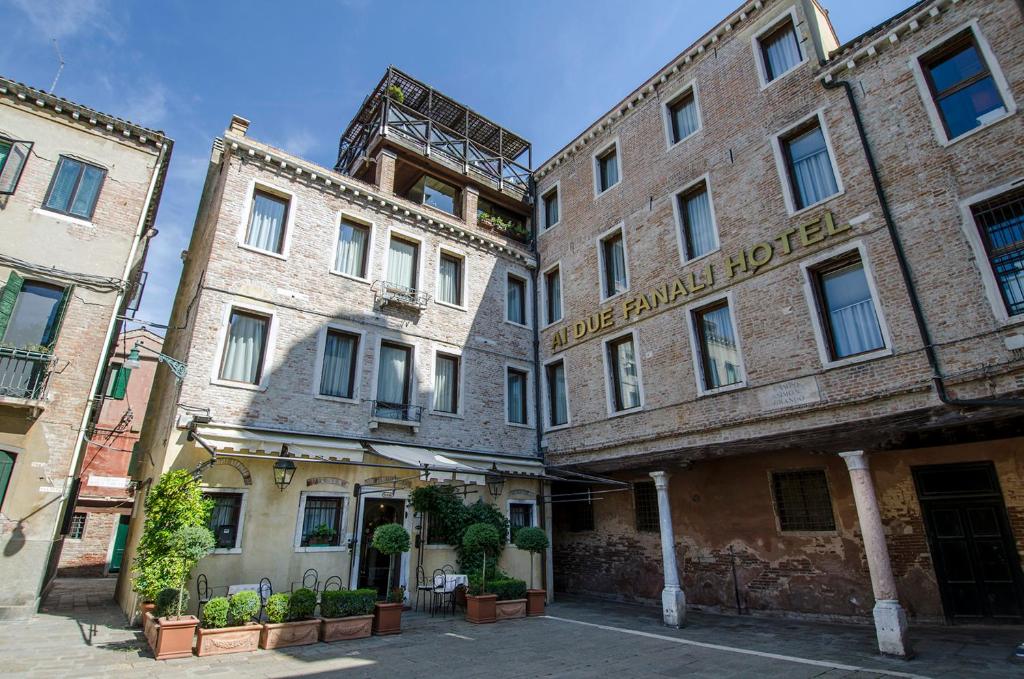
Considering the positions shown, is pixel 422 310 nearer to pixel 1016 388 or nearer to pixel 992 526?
pixel 1016 388

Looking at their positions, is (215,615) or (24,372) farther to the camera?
(24,372)

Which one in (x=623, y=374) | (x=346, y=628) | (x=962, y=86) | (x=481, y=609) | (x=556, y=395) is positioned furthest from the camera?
(x=556, y=395)

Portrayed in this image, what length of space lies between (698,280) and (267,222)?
36.0 feet

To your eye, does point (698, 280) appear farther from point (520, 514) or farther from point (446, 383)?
point (520, 514)

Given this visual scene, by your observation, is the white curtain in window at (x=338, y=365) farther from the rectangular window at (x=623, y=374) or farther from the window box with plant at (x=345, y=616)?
the rectangular window at (x=623, y=374)

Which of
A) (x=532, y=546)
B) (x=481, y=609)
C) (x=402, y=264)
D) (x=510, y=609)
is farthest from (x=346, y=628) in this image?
(x=402, y=264)

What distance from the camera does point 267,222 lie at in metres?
13.6

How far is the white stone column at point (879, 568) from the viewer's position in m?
8.49

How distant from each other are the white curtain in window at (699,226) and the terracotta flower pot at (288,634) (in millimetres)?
11417

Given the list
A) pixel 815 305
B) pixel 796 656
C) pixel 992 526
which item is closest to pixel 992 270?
pixel 815 305

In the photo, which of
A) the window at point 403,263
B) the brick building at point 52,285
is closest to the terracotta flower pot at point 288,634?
the brick building at point 52,285

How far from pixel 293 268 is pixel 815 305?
12.1 m

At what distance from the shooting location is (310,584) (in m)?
11.4

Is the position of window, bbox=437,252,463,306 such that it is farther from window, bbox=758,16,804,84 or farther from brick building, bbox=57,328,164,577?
brick building, bbox=57,328,164,577
